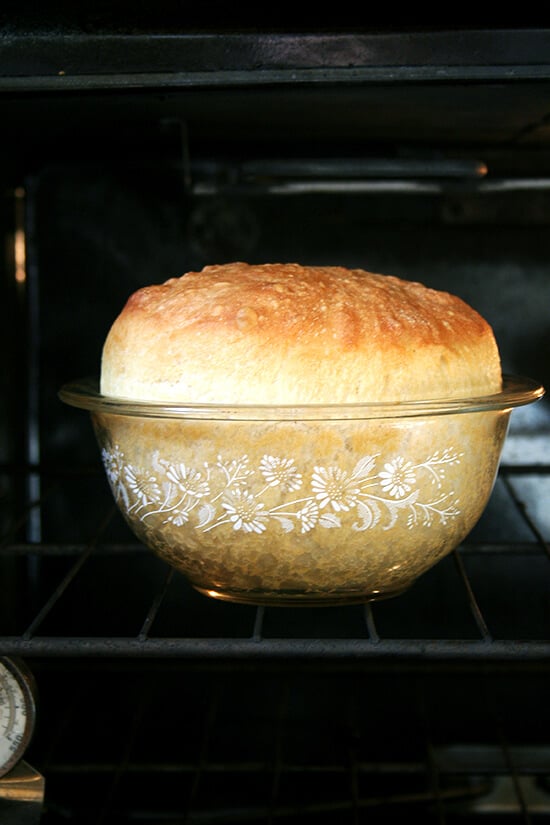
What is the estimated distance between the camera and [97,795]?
3.74 ft

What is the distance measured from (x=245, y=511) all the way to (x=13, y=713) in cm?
31

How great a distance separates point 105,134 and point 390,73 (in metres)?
0.42

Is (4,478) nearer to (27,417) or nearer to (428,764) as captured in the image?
(27,417)

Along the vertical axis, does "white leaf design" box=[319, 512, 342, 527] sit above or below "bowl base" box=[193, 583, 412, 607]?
above

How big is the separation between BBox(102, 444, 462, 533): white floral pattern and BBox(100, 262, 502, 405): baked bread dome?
0.06m

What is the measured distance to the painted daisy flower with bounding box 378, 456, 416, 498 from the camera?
0.72 metres

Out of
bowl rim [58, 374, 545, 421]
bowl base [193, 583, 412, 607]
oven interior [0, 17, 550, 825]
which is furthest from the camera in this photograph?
oven interior [0, 17, 550, 825]

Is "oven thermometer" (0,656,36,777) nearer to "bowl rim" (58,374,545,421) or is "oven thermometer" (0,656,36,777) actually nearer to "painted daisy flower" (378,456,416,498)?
"bowl rim" (58,374,545,421)

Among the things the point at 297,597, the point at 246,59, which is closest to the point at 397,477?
the point at 297,597

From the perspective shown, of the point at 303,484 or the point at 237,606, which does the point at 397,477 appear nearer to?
the point at 303,484

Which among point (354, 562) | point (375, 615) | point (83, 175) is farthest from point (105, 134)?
point (375, 615)

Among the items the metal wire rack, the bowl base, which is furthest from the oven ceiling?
the metal wire rack

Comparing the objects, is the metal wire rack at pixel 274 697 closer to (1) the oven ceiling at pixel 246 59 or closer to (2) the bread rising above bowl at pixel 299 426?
(2) the bread rising above bowl at pixel 299 426

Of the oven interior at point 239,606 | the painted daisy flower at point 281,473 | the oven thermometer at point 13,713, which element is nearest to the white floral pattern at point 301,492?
the painted daisy flower at point 281,473
